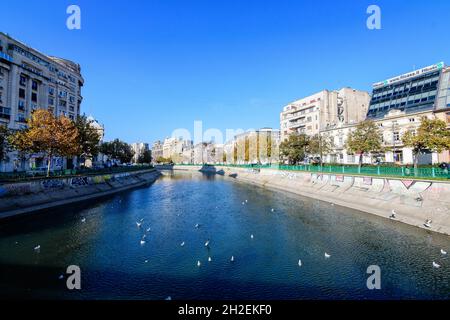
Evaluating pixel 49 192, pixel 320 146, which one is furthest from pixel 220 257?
pixel 320 146

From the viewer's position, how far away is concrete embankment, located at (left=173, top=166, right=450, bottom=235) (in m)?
27.7

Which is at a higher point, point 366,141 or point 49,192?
point 366,141

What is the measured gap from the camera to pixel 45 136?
1708 inches

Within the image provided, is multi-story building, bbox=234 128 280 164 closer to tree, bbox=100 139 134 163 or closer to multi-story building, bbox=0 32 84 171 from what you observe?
tree, bbox=100 139 134 163

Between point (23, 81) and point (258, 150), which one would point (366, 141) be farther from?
point (23, 81)

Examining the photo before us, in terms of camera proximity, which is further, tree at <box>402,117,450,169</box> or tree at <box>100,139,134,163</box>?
tree at <box>100,139,134,163</box>

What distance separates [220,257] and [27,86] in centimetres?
7220

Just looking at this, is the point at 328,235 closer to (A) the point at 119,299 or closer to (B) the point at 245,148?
(A) the point at 119,299

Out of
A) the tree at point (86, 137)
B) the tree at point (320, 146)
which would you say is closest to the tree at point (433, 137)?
the tree at point (320, 146)

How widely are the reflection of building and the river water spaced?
39.7 meters

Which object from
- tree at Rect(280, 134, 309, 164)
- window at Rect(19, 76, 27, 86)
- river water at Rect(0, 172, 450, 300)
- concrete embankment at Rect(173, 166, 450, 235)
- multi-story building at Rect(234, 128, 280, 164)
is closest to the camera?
river water at Rect(0, 172, 450, 300)

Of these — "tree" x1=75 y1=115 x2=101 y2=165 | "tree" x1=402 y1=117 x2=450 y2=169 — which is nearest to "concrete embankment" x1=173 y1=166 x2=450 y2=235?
"tree" x1=402 y1=117 x2=450 y2=169

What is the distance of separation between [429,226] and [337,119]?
76.2 m

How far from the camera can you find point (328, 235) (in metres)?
25.8
